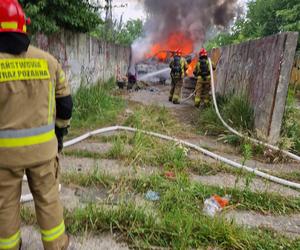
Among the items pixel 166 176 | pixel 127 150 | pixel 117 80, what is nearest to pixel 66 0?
pixel 127 150

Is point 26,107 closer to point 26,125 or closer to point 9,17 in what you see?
point 26,125

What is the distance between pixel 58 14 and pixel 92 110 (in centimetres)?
200

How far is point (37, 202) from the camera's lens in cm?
209

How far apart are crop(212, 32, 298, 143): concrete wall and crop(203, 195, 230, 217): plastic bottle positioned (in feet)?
6.99

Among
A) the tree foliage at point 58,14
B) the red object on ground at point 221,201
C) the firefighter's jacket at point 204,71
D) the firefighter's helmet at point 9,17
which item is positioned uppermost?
the tree foliage at point 58,14

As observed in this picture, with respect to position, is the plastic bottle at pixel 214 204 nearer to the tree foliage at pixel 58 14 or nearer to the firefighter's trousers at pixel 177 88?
the tree foliage at pixel 58 14

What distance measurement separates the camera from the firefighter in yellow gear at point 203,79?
8500 mm

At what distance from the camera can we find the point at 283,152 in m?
4.78

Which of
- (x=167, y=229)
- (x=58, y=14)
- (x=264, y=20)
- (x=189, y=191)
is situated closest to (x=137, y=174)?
(x=189, y=191)

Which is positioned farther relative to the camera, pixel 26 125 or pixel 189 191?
pixel 189 191

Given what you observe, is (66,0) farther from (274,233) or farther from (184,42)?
(184,42)

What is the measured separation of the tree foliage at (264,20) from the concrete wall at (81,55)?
37.2ft

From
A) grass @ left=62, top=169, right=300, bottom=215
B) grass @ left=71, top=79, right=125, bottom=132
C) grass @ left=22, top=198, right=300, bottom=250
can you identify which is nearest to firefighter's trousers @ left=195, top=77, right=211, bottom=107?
grass @ left=71, top=79, right=125, bottom=132

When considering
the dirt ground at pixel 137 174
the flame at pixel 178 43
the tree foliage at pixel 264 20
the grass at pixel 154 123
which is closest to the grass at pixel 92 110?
the grass at pixel 154 123
